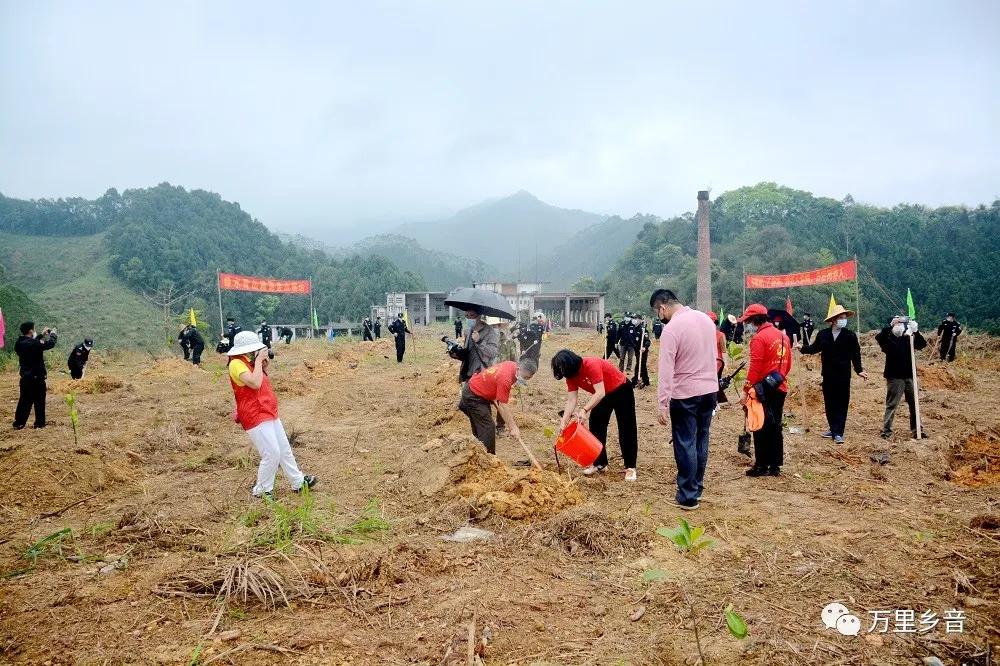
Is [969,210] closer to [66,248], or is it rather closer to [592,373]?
[592,373]

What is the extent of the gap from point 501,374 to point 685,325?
1.73 meters

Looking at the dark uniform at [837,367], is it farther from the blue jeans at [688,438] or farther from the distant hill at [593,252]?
the distant hill at [593,252]

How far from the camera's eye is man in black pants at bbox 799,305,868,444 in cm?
698

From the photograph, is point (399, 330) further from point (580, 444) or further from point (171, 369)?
point (580, 444)

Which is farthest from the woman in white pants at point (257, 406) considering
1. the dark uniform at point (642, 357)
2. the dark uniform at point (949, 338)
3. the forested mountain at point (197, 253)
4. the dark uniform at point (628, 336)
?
the forested mountain at point (197, 253)

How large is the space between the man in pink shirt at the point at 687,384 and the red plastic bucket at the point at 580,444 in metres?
0.69

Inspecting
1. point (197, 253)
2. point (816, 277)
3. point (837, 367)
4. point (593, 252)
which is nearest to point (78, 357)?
point (837, 367)

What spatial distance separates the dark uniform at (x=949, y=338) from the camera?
53.3 ft

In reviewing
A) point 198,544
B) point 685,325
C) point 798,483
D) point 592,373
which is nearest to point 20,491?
point 198,544

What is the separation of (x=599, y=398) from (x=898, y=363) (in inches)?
168

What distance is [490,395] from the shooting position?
5473 mm

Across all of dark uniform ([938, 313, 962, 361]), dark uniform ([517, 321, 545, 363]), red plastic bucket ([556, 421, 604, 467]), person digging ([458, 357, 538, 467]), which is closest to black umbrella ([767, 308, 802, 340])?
red plastic bucket ([556, 421, 604, 467])
